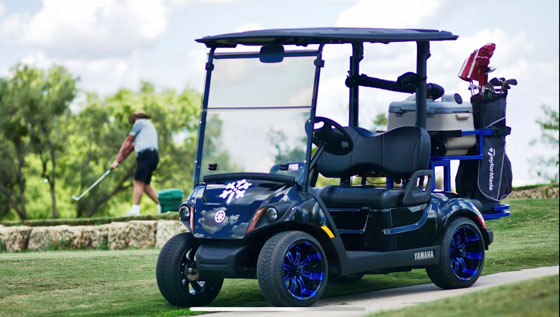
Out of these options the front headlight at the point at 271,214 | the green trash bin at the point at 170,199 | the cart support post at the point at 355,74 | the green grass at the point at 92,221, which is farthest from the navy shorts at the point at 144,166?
the front headlight at the point at 271,214

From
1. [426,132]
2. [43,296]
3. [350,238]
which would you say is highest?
[426,132]

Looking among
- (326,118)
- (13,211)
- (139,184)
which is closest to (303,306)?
(326,118)

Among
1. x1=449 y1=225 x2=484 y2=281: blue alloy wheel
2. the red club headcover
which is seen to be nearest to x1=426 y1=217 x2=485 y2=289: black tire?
x1=449 y1=225 x2=484 y2=281: blue alloy wheel

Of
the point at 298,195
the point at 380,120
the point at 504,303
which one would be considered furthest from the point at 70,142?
the point at 504,303

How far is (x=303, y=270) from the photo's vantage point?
7527mm

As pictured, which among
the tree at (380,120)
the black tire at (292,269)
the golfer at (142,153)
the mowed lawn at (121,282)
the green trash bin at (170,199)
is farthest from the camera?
the tree at (380,120)

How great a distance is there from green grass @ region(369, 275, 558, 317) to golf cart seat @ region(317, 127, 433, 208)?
233cm

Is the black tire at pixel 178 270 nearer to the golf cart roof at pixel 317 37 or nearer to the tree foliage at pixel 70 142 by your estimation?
the golf cart roof at pixel 317 37

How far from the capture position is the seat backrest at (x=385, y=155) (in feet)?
28.1

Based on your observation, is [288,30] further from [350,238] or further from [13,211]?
[13,211]

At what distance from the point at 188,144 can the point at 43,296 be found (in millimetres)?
39893

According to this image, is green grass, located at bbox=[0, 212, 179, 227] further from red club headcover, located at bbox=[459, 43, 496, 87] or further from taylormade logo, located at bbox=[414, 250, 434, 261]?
taylormade logo, located at bbox=[414, 250, 434, 261]

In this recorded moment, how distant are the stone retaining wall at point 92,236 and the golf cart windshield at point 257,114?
7.99 meters

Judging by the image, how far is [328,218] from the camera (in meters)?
7.68
